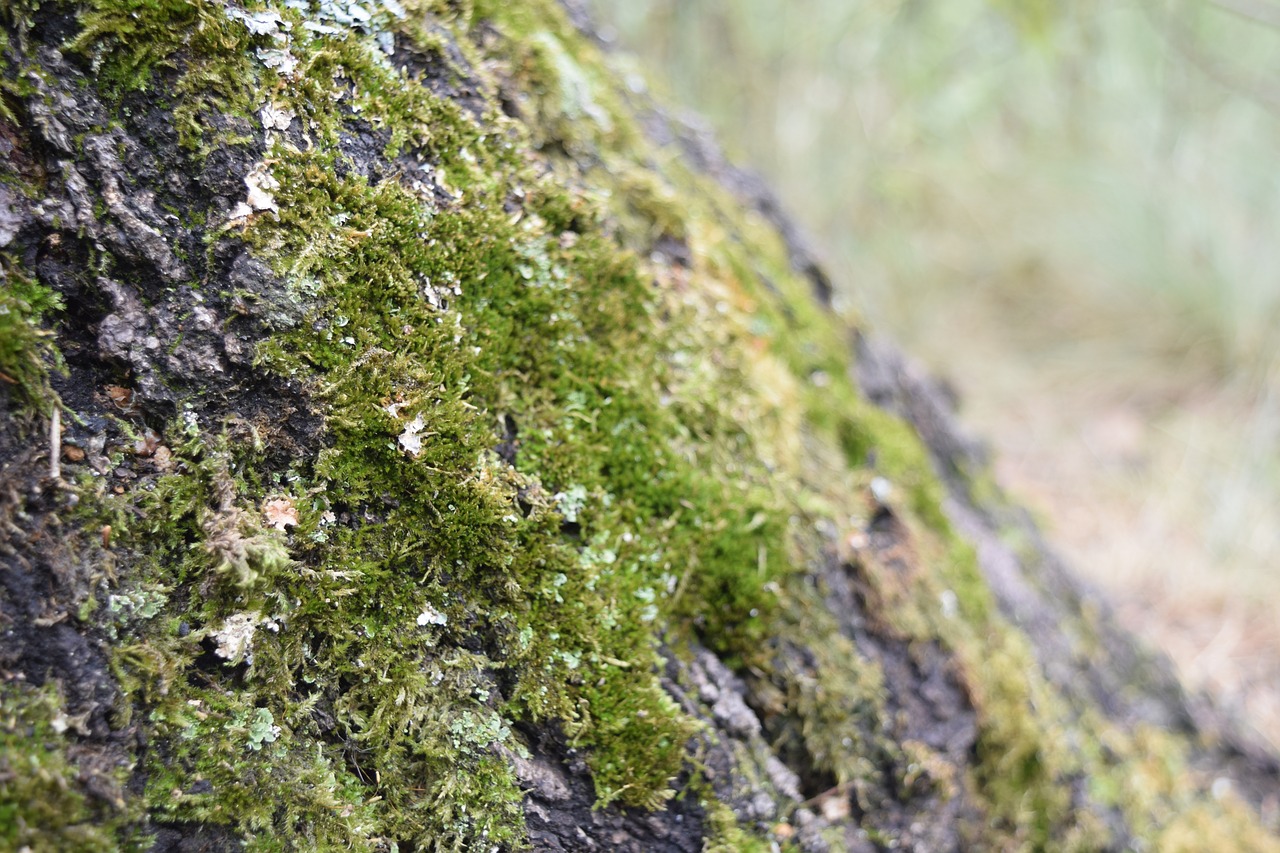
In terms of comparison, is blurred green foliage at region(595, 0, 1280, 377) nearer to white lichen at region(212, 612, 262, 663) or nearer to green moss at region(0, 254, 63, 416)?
green moss at region(0, 254, 63, 416)

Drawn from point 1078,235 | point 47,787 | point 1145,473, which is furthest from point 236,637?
point 1078,235

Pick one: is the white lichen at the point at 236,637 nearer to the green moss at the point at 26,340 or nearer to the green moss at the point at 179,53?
the green moss at the point at 26,340

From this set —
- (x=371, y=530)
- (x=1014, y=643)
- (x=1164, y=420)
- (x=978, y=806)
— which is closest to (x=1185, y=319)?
(x=1164, y=420)

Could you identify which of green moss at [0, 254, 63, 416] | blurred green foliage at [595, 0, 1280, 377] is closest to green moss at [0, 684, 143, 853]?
green moss at [0, 254, 63, 416]

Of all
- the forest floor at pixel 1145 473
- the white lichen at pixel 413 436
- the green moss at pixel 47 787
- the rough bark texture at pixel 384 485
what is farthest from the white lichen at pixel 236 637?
the forest floor at pixel 1145 473

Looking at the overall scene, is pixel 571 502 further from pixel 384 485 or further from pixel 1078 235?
pixel 1078 235

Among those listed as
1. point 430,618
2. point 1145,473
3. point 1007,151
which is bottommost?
point 1145,473

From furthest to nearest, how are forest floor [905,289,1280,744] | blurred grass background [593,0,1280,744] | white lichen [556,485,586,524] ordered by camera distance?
blurred grass background [593,0,1280,744] < forest floor [905,289,1280,744] < white lichen [556,485,586,524]
